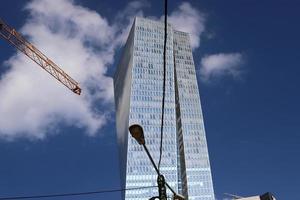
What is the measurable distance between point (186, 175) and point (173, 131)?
853 inches

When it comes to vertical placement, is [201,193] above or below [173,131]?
below

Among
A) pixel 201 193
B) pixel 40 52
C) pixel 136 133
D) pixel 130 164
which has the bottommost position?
pixel 136 133

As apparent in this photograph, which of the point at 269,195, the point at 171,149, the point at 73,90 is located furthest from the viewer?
the point at 171,149

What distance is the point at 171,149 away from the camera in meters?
193

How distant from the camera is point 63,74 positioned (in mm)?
115562

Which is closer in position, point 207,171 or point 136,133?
point 136,133

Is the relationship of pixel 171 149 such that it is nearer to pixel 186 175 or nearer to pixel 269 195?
pixel 186 175

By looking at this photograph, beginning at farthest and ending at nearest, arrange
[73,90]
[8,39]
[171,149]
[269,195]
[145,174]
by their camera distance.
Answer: [171,149] < [145,174] < [73,90] < [8,39] < [269,195]

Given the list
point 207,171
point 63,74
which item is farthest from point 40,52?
point 207,171

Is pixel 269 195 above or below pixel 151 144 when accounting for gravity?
below

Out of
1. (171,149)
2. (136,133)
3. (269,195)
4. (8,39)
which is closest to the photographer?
(136,133)

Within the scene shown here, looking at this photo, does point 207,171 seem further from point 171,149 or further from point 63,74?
point 63,74

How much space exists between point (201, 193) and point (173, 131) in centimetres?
3176

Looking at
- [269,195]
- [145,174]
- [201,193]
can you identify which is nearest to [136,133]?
[269,195]
